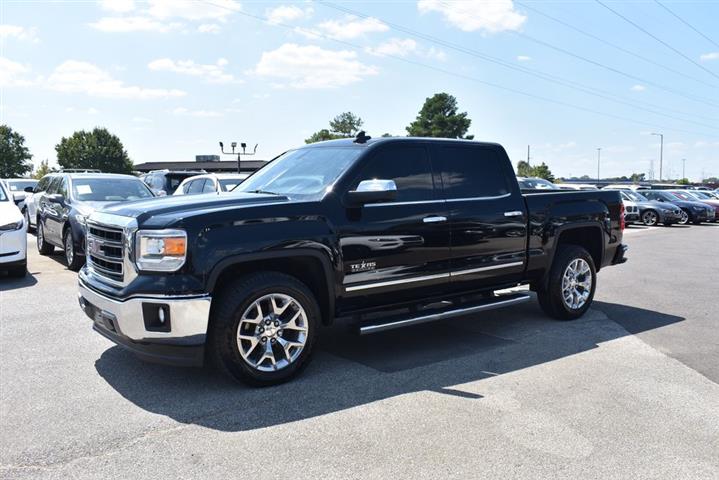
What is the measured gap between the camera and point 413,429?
3832 millimetres

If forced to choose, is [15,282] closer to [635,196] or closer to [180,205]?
[180,205]

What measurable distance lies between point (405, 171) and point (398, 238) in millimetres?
699

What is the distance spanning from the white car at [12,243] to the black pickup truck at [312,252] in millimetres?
4875

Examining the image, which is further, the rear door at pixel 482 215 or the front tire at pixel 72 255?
the front tire at pixel 72 255

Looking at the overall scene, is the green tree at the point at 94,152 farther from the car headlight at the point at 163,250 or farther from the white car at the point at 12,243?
the car headlight at the point at 163,250

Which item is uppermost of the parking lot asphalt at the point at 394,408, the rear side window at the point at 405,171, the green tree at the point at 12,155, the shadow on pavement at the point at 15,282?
the green tree at the point at 12,155

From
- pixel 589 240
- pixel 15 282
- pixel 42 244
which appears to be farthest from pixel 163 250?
pixel 42 244

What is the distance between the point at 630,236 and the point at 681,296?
38.5 ft

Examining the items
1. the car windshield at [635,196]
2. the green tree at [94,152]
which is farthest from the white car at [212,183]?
the green tree at [94,152]

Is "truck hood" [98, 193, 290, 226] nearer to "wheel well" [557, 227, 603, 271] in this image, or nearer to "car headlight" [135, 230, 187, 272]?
"car headlight" [135, 230, 187, 272]

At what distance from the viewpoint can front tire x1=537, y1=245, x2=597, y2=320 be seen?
21.8ft

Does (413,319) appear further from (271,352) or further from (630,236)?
(630,236)

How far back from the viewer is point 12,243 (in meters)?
9.12

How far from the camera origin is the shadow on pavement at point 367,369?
4188 millimetres
